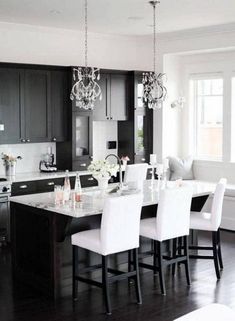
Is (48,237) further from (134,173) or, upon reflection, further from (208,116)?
(208,116)

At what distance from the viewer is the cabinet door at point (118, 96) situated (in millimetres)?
8586

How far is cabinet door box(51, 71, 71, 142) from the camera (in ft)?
25.8

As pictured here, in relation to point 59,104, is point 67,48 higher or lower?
higher

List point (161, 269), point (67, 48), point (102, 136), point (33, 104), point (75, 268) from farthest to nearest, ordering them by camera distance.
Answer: point (102, 136) → point (67, 48) → point (33, 104) → point (161, 269) → point (75, 268)

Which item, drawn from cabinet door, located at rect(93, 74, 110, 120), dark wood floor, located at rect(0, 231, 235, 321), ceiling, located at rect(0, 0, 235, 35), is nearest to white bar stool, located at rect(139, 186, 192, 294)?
dark wood floor, located at rect(0, 231, 235, 321)

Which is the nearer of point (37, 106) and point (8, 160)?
point (8, 160)

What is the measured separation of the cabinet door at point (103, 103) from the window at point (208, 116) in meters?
1.70

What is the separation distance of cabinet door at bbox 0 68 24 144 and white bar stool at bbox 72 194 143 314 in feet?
8.94

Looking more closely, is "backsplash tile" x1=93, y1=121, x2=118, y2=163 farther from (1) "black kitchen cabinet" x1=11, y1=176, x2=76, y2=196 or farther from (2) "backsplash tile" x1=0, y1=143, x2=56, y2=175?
(1) "black kitchen cabinet" x1=11, y1=176, x2=76, y2=196

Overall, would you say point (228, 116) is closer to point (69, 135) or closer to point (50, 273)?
point (69, 135)

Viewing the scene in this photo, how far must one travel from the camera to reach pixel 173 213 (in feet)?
17.9

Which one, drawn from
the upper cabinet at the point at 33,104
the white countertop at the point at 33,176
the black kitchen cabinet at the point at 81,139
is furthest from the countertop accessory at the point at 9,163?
the black kitchen cabinet at the point at 81,139

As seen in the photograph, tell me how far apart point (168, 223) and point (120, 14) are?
3.11 meters

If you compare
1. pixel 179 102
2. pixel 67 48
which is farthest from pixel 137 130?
pixel 67 48
